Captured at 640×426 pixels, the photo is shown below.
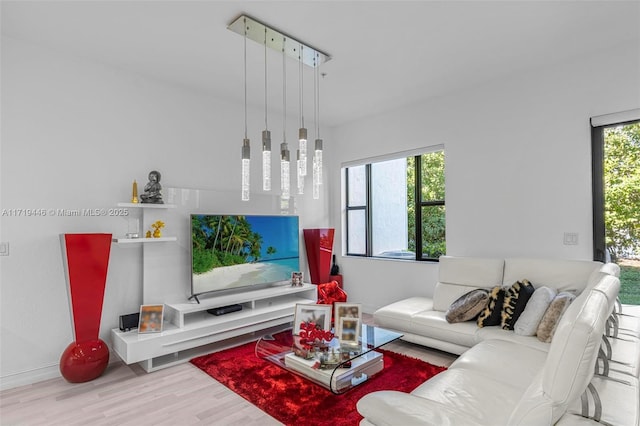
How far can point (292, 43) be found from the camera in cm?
277

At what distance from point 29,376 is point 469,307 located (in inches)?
143

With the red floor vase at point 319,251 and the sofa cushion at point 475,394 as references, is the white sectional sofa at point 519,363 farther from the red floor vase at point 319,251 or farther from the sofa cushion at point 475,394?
the red floor vase at point 319,251

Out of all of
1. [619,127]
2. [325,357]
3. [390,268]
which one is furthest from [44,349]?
[619,127]

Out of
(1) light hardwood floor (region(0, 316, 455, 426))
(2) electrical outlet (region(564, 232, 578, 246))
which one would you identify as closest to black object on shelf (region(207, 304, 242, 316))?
(1) light hardwood floor (region(0, 316, 455, 426))

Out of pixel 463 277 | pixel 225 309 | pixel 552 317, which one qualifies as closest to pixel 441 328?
pixel 463 277

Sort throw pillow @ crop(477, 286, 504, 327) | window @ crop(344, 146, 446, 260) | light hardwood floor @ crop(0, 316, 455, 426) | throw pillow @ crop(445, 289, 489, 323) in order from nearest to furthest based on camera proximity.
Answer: light hardwood floor @ crop(0, 316, 455, 426) → throw pillow @ crop(477, 286, 504, 327) → throw pillow @ crop(445, 289, 489, 323) → window @ crop(344, 146, 446, 260)

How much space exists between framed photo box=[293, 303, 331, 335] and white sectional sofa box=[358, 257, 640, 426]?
92 cm

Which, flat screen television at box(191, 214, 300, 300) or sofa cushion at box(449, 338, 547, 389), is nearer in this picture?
sofa cushion at box(449, 338, 547, 389)

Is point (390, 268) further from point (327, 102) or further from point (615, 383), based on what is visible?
point (615, 383)

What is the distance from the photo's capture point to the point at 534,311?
2.63m

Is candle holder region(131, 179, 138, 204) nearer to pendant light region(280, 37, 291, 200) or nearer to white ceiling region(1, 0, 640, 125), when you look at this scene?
white ceiling region(1, 0, 640, 125)

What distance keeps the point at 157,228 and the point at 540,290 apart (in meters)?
3.37

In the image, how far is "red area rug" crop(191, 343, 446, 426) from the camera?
2230 millimetres

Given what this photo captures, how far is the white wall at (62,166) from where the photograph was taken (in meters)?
2.73
